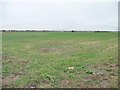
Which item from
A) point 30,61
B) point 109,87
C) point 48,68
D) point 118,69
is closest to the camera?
point 109,87

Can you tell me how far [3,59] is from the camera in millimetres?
12531

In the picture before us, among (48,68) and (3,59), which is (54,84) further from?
(3,59)

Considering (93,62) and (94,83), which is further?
(93,62)

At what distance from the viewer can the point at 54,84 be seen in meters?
8.05

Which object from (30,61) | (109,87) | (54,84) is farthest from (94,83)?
(30,61)

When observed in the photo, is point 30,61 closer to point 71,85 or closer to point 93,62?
point 93,62

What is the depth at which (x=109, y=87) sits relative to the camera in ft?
25.7

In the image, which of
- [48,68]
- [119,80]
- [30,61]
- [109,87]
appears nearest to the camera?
[109,87]

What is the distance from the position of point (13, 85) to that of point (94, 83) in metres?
2.68

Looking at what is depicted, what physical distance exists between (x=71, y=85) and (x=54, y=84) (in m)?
0.56

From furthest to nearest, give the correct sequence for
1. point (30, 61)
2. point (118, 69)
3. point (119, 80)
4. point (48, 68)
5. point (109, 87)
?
point (30, 61)
point (48, 68)
point (118, 69)
point (119, 80)
point (109, 87)

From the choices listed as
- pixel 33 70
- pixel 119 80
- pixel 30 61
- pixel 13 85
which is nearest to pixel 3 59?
pixel 30 61

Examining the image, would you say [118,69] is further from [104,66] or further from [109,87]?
[109,87]

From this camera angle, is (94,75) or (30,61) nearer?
(94,75)
